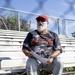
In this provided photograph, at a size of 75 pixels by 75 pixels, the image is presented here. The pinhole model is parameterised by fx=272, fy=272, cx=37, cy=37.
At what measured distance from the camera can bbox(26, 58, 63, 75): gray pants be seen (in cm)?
253

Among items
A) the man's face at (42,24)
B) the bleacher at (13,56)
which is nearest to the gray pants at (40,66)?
the bleacher at (13,56)

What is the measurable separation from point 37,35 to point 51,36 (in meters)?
0.15

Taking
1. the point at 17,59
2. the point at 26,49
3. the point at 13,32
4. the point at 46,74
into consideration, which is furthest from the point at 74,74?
the point at 13,32

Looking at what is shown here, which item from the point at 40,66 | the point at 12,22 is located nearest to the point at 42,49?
the point at 40,66

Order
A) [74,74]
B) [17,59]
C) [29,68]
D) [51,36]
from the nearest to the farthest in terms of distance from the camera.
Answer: [29,68] < [51,36] < [17,59] < [74,74]

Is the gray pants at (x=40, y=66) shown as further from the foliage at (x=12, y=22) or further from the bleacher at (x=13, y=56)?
the foliage at (x=12, y=22)

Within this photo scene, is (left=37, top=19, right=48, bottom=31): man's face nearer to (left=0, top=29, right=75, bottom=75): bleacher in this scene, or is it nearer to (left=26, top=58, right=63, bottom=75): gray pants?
(left=26, top=58, right=63, bottom=75): gray pants

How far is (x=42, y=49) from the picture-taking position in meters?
2.66

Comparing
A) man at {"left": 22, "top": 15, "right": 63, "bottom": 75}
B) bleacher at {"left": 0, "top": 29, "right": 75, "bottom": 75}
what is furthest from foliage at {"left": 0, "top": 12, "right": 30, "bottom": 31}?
man at {"left": 22, "top": 15, "right": 63, "bottom": 75}

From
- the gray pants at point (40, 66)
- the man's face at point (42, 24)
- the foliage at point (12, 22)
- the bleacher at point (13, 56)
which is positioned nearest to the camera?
the gray pants at point (40, 66)

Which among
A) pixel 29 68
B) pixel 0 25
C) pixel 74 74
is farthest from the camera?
pixel 0 25

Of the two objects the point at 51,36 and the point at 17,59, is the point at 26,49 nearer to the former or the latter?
the point at 51,36

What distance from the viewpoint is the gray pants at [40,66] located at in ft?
8.30

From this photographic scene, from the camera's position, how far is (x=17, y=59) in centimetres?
307
